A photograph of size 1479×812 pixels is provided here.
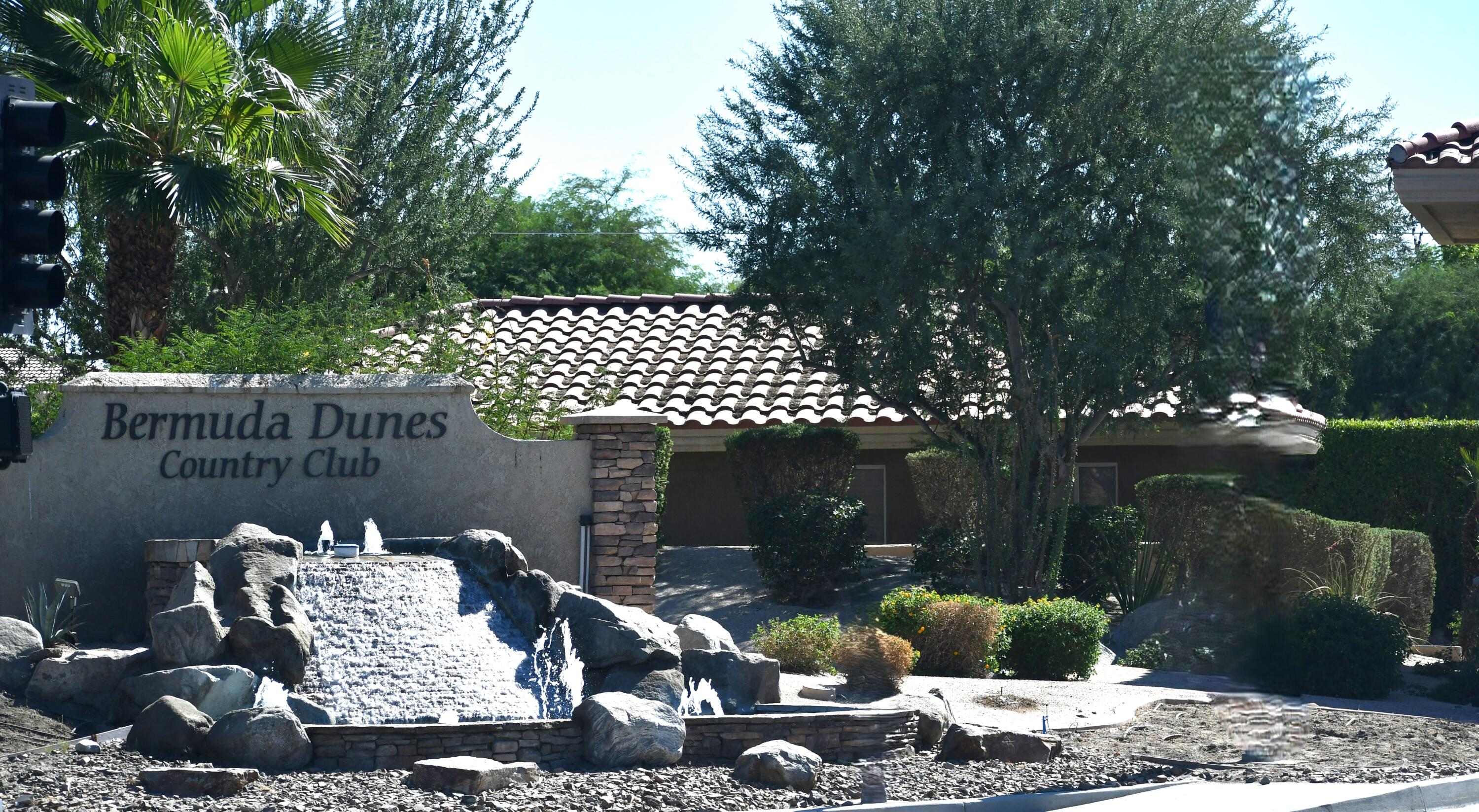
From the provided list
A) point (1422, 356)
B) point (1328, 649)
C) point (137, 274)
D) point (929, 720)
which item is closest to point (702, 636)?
point (929, 720)

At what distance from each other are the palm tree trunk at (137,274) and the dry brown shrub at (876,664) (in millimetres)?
8524

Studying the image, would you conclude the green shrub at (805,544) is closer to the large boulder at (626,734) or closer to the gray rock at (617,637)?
the gray rock at (617,637)

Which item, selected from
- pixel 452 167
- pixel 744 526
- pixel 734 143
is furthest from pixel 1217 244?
pixel 452 167

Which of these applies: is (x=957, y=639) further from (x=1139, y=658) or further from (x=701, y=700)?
(x=701, y=700)

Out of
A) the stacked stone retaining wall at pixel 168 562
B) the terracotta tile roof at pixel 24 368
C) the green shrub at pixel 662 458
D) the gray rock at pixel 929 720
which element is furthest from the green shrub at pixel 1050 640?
the terracotta tile roof at pixel 24 368

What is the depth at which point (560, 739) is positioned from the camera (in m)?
8.80

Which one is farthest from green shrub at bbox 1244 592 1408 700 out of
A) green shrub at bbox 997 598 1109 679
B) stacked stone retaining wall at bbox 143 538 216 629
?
stacked stone retaining wall at bbox 143 538 216 629

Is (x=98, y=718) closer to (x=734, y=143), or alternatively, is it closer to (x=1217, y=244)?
(x=1217, y=244)

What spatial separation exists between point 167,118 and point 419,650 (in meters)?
6.91

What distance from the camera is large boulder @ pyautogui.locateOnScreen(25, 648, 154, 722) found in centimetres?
938

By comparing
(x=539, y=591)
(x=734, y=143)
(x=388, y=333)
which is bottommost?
(x=539, y=591)

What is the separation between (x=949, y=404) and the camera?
16.8m

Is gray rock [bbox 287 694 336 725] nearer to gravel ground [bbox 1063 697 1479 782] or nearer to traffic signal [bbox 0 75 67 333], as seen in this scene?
traffic signal [bbox 0 75 67 333]

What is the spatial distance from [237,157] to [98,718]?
6943 millimetres
